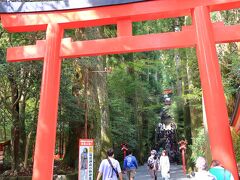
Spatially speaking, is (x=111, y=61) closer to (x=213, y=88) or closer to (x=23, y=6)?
(x=23, y=6)

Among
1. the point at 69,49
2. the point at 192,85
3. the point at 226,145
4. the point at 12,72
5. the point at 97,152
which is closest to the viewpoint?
the point at 226,145

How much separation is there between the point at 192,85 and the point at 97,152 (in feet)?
20.1

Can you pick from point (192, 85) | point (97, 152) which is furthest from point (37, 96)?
point (192, 85)

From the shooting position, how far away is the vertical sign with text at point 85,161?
915cm

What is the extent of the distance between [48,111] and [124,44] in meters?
2.04

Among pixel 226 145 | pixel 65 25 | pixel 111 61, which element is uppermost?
pixel 111 61

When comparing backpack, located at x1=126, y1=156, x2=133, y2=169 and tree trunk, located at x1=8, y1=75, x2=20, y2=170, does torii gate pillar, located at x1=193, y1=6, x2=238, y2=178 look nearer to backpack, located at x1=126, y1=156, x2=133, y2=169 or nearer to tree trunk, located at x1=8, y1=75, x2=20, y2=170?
backpack, located at x1=126, y1=156, x2=133, y2=169

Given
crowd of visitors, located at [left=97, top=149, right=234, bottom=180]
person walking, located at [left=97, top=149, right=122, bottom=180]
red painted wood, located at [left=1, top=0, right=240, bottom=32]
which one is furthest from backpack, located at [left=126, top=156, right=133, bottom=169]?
red painted wood, located at [left=1, top=0, right=240, bottom=32]

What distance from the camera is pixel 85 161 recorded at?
923 cm

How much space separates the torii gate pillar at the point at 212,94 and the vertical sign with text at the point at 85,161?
4356mm

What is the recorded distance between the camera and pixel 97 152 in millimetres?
12039

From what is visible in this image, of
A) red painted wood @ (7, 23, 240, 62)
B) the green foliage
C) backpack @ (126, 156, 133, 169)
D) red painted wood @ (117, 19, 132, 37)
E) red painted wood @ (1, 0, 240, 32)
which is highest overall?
red painted wood @ (1, 0, 240, 32)

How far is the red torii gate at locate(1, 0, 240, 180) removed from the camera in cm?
591

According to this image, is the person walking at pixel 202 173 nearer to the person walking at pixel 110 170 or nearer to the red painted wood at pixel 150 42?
the person walking at pixel 110 170
